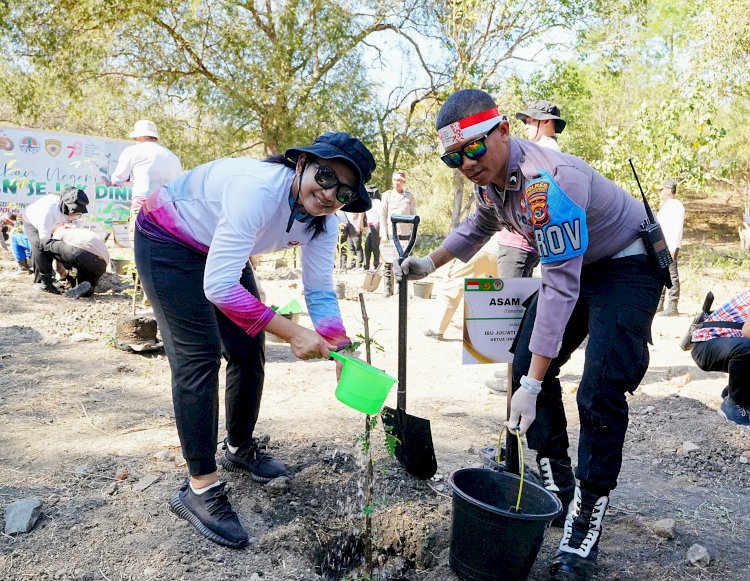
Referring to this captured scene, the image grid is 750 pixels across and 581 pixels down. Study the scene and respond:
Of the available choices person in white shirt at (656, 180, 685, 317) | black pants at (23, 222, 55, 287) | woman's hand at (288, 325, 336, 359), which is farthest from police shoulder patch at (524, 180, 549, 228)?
black pants at (23, 222, 55, 287)

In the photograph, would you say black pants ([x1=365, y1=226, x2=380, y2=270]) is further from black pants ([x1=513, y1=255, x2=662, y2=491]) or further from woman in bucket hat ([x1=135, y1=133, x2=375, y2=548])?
black pants ([x1=513, y1=255, x2=662, y2=491])

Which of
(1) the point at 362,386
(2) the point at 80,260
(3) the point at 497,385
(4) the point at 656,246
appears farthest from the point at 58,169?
(4) the point at 656,246

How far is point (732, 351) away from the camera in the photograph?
13.5 feet

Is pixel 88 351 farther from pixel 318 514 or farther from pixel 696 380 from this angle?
pixel 696 380

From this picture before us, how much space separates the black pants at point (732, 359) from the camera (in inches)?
161

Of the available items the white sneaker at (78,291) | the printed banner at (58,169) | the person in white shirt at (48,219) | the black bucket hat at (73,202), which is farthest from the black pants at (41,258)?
the printed banner at (58,169)

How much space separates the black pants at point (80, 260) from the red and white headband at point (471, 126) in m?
7.16

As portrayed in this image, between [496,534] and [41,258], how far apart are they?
7.97 meters

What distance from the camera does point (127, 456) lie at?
3.32 meters

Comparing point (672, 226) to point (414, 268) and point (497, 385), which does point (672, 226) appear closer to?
point (497, 385)

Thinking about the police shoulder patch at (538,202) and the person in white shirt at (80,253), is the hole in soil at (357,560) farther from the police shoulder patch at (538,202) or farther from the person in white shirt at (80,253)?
the person in white shirt at (80,253)

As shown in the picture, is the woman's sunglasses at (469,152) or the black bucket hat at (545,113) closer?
the woman's sunglasses at (469,152)

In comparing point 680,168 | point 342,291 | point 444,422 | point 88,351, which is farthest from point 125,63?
point 444,422

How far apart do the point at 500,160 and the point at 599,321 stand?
721 mm
